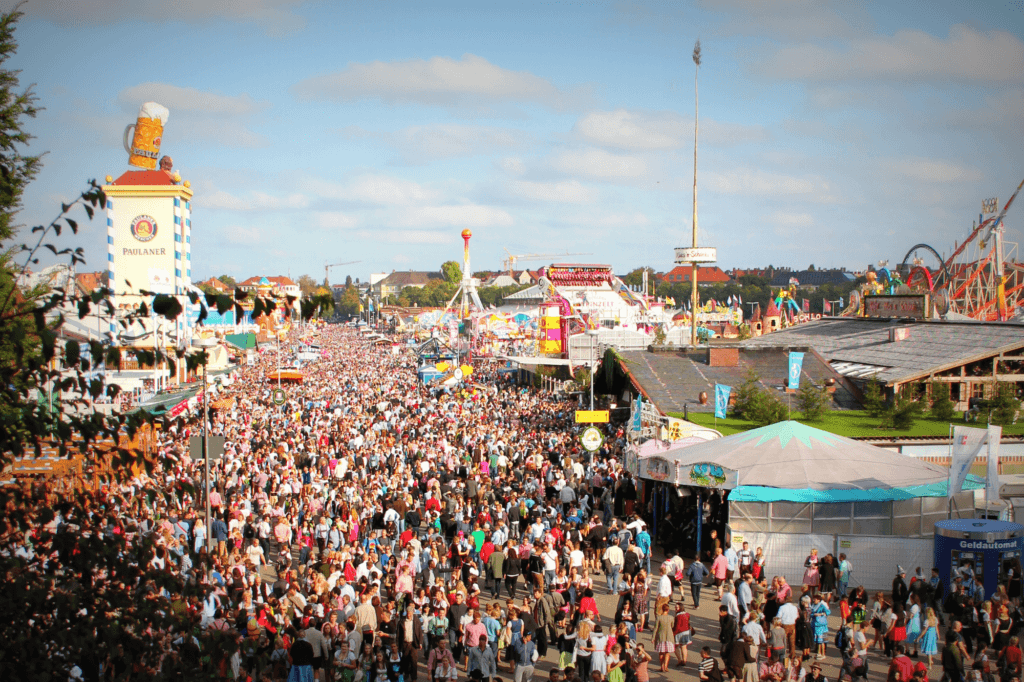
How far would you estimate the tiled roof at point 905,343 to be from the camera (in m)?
25.2

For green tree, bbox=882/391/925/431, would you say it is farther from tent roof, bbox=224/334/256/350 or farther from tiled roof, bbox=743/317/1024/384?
tent roof, bbox=224/334/256/350

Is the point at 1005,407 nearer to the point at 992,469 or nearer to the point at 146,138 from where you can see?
the point at 992,469

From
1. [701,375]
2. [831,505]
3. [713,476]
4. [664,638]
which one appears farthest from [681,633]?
[701,375]

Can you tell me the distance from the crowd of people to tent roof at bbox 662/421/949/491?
1.53 meters

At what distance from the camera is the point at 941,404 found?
24062mm

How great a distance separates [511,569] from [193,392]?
2252cm

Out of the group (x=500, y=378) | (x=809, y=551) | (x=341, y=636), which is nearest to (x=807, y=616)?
(x=809, y=551)

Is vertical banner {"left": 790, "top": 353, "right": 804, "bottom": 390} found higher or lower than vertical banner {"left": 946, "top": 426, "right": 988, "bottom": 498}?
higher

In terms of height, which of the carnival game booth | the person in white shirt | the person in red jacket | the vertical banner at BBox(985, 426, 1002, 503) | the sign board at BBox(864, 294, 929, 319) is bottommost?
the person in red jacket

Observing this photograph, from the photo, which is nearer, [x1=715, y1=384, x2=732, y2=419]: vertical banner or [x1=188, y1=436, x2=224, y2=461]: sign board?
[x1=188, y1=436, x2=224, y2=461]: sign board

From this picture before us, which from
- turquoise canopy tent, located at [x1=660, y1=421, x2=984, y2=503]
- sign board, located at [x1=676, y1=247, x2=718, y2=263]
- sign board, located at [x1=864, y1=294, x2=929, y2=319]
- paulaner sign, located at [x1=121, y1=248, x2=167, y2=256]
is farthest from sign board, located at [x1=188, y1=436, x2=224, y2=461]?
paulaner sign, located at [x1=121, y1=248, x2=167, y2=256]

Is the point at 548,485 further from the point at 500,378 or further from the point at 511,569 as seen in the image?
the point at 500,378

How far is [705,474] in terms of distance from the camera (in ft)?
53.7

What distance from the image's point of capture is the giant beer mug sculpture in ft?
187
